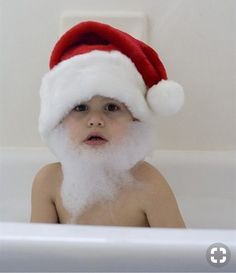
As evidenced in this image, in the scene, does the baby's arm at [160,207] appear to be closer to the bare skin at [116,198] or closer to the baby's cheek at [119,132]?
the bare skin at [116,198]

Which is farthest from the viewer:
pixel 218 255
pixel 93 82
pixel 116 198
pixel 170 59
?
pixel 170 59

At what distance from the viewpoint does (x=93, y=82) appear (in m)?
0.87

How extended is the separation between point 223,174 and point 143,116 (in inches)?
15.9

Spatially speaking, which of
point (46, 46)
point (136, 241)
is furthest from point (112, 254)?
point (46, 46)

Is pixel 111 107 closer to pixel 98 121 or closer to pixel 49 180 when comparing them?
pixel 98 121

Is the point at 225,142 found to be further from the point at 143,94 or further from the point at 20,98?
the point at 20,98

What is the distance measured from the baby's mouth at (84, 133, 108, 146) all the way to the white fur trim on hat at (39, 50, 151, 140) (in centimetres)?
Answer: 7

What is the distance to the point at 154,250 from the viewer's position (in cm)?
57

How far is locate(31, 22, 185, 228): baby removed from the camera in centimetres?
89

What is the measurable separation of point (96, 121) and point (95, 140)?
0.16 feet

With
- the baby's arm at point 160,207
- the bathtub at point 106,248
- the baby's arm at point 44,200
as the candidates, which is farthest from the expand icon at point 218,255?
the baby's arm at point 44,200

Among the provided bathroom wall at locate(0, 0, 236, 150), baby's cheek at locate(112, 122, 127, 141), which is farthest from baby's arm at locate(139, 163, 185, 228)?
bathroom wall at locate(0, 0, 236, 150)

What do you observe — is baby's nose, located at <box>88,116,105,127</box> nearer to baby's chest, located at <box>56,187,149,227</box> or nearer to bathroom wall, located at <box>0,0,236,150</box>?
baby's chest, located at <box>56,187,149,227</box>

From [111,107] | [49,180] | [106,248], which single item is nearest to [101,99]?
[111,107]
